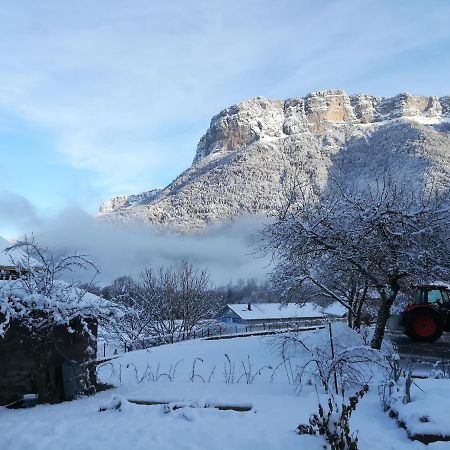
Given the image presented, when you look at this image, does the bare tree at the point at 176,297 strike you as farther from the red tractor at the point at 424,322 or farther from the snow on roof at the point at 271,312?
the snow on roof at the point at 271,312

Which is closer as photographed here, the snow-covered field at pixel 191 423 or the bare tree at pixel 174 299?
the snow-covered field at pixel 191 423

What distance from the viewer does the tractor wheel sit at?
15.3 meters

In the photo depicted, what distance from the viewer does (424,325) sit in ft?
50.5

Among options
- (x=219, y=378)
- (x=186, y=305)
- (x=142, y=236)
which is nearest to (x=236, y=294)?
(x=142, y=236)

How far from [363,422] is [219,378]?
21.2 feet

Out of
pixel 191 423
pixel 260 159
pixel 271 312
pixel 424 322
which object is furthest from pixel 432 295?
pixel 260 159

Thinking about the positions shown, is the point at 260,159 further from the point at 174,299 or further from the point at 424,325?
the point at 424,325

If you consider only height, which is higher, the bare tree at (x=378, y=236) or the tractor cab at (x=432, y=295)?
the bare tree at (x=378, y=236)

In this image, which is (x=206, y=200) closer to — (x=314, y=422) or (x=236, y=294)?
(x=236, y=294)

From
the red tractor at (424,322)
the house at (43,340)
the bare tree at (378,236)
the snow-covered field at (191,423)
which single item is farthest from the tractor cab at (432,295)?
the house at (43,340)

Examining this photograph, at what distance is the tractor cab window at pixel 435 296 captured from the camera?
666 inches

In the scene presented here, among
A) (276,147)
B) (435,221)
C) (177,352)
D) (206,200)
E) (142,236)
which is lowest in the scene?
(177,352)

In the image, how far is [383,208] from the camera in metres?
10.8

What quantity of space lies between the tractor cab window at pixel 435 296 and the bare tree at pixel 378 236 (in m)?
5.56
